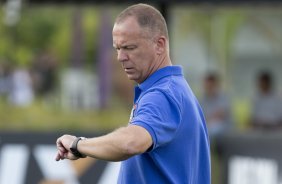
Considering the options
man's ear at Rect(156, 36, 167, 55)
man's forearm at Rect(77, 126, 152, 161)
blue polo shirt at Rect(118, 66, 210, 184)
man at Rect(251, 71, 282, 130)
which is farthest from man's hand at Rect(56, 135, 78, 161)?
man at Rect(251, 71, 282, 130)

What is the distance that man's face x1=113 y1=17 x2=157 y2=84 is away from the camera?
191 inches

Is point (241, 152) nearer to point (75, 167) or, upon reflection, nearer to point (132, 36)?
point (75, 167)

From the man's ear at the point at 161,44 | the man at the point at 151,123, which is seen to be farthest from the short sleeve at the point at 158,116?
the man's ear at the point at 161,44

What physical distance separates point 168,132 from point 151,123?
Answer: 5.8 inches

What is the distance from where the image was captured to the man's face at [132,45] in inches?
191

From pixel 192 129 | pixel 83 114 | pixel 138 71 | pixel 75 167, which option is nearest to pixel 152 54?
pixel 138 71

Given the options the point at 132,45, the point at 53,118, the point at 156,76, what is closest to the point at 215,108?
the point at 53,118

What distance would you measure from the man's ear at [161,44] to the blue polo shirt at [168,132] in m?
0.10

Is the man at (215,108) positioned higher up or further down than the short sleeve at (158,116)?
further down

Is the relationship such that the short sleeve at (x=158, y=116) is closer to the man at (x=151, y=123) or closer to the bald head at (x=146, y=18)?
the man at (x=151, y=123)

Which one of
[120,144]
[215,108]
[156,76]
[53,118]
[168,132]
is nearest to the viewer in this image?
[120,144]

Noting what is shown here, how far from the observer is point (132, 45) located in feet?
15.9

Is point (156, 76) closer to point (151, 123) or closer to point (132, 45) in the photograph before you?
point (132, 45)

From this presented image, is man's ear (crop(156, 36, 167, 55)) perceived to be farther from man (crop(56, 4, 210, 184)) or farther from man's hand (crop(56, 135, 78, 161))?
man's hand (crop(56, 135, 78, 161))
